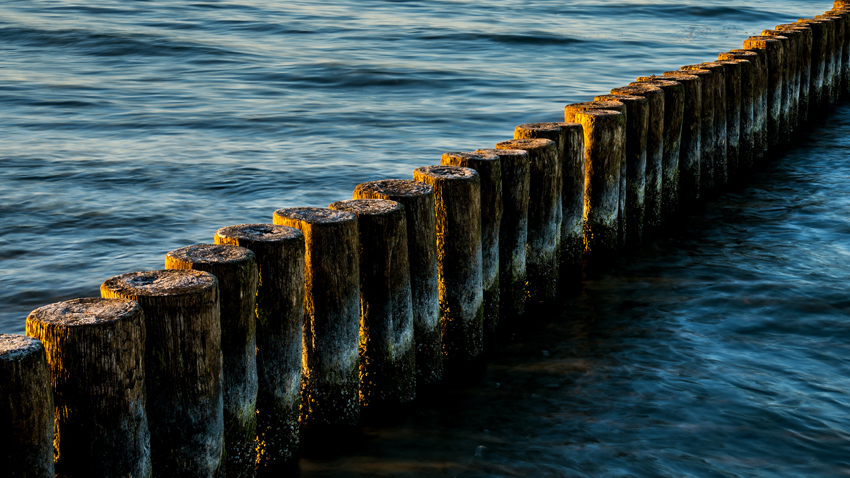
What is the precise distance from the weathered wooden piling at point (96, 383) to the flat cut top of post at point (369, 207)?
59.0 inches

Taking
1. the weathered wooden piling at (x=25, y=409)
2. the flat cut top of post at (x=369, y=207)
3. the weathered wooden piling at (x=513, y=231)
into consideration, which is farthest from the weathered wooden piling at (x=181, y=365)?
the weathered wooden piling at (x=513, y=231)

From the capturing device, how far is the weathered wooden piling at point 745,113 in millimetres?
9125

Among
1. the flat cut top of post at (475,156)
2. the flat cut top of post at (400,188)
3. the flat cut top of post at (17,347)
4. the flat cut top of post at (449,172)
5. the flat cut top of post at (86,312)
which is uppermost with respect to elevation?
the flat cut top of post at (475,156)

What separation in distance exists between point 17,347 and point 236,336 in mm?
1022

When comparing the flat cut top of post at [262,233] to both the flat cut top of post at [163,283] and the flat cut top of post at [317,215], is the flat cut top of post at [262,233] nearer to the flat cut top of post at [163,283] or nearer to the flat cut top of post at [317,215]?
the flat cut top of post at [317,215]

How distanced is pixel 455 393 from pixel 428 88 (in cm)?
1343

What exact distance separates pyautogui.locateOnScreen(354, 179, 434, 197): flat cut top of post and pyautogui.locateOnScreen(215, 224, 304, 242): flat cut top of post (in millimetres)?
747

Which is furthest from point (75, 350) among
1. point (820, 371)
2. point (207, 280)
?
point (820, 371)

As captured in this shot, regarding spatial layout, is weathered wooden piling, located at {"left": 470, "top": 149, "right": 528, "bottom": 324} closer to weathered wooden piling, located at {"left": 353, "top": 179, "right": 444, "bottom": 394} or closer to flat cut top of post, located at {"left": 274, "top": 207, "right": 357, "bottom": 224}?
weathered wooden piling, located at {"left": 353, "top": 179, "right": 444, "bottom": 394}

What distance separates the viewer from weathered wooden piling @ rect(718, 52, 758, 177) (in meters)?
9.12

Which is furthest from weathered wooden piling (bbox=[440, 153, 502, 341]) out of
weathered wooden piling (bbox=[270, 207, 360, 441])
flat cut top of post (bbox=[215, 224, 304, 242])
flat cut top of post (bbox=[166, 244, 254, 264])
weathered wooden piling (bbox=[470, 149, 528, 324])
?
flat cut top of post (bbox=[166, 244, 254, 264])

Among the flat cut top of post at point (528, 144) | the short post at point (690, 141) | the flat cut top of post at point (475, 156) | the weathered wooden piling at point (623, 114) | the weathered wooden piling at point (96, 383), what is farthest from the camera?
the short post at point (690, 141)

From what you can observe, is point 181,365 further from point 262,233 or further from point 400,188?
point 400,188

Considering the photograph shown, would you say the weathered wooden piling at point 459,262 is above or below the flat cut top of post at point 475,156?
below
